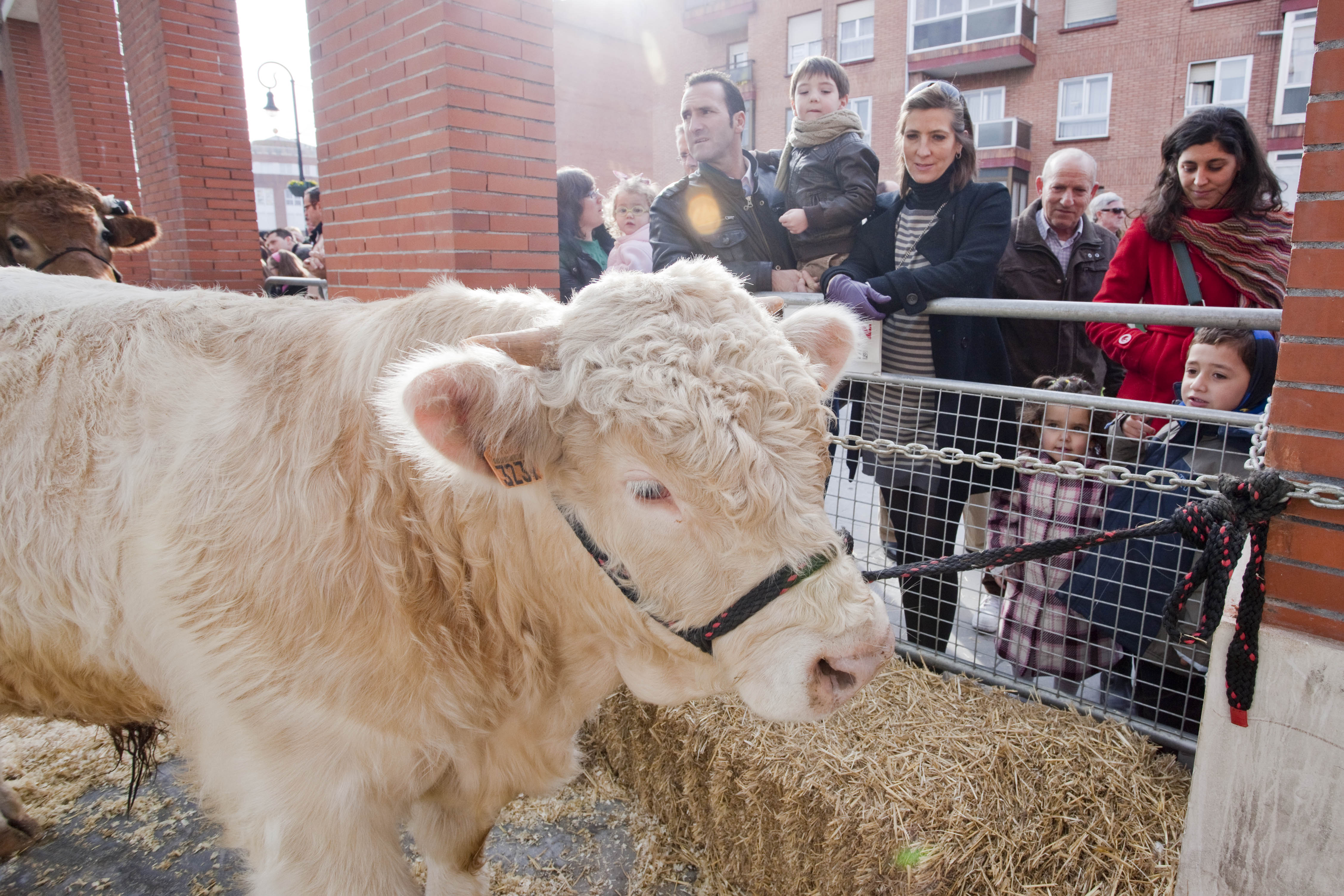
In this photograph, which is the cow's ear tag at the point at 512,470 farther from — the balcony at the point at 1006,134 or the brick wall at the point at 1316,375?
the balcony at the point at 1006,134

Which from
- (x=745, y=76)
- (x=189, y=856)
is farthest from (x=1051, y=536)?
(x=745, y=76)

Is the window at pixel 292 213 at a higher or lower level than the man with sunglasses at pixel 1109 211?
higher

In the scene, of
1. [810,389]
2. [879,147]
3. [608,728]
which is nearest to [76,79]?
[608,728]

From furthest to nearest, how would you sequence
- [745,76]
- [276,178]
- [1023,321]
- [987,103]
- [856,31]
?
[276,178] → [745,76] → [856,31] → [987,103] → [1023,321]

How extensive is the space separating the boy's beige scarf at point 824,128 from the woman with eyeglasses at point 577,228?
172cm

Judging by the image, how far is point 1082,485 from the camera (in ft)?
9.14

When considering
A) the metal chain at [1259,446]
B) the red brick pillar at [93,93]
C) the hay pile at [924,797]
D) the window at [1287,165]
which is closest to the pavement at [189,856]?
the hay pile at [924,797]

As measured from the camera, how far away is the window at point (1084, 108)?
71.3ft

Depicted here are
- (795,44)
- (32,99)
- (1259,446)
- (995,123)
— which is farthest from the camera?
(795,44)

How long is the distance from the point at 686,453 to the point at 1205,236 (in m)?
2.70

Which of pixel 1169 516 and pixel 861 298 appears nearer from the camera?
pixel 1169 516

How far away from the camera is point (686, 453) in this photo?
136 cm

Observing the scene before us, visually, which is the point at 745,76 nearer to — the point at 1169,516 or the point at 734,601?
the point at 1169,516

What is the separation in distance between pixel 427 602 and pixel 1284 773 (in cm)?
204
